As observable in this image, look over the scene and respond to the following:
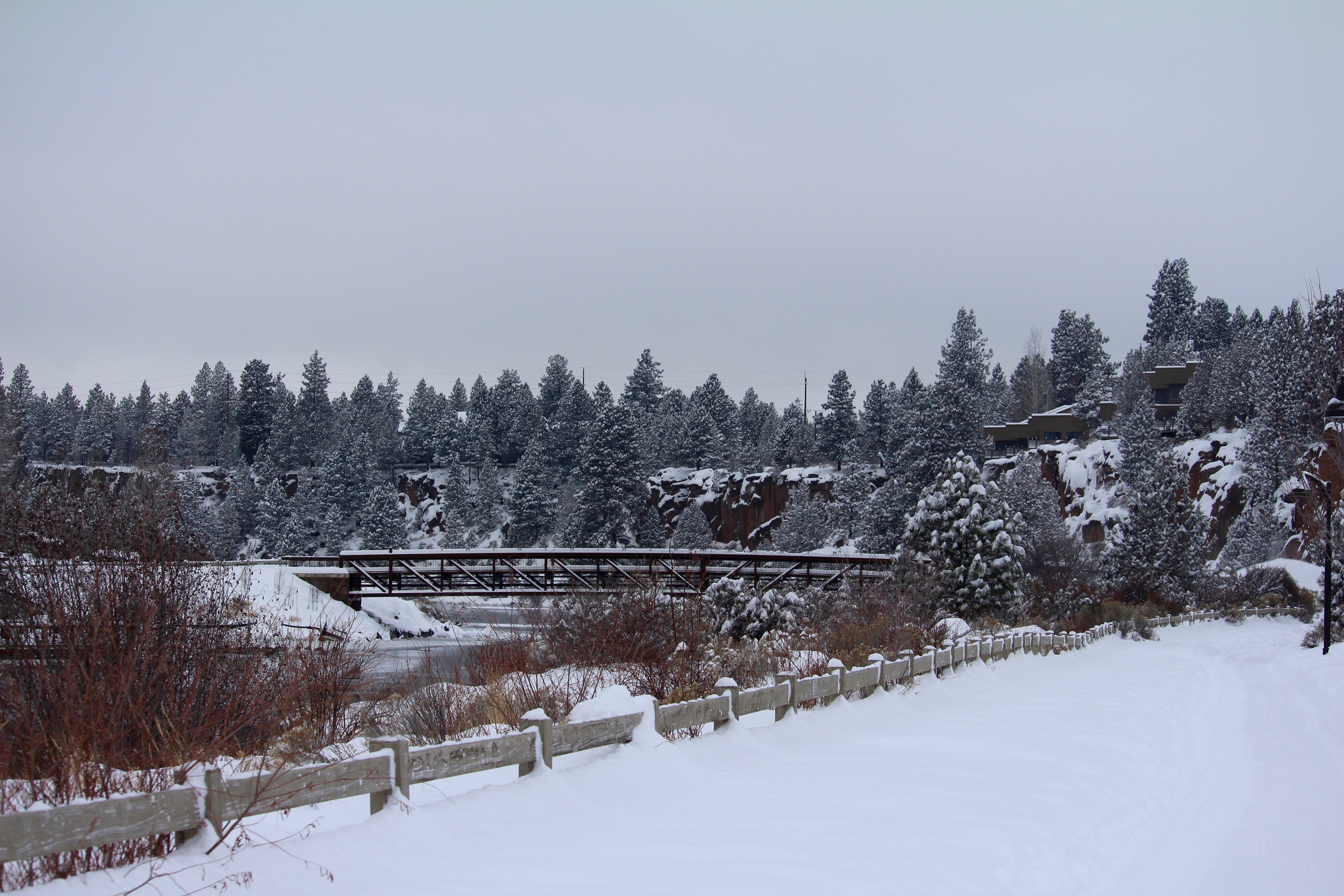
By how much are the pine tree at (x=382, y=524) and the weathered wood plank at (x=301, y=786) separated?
3340 inches

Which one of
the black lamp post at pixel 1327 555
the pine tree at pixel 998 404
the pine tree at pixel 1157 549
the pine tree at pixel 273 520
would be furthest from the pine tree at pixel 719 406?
the black lamp post at pixel 1327 555

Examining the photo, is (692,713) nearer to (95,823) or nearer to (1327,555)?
(95,823)

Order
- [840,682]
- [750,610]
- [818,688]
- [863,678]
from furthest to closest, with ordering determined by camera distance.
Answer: [750,610]
[863,678]
[840,682]
[818,688]

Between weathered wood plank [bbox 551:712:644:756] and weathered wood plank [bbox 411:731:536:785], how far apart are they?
1.05 ft

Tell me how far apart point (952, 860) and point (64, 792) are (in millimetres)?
5668

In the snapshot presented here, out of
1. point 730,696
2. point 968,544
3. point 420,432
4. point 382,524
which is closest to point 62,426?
point 420,432

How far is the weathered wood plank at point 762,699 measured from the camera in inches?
446

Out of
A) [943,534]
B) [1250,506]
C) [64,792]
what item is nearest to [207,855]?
[64,792]

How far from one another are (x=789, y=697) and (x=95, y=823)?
8.58 meters

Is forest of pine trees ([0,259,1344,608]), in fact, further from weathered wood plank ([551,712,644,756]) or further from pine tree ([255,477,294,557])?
weathered wood plank ([551,712,644,756])

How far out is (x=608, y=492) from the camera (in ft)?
280

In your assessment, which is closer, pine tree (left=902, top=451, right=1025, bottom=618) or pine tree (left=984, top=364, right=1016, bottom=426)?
pine tree (left=902, top=451, right=1025, bottom=618)

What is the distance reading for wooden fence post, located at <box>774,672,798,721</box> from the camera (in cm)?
1232

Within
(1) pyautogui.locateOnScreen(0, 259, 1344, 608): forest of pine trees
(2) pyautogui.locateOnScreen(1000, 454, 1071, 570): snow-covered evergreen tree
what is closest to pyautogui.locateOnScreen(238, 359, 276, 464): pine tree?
(1) pyautogui.locateOnScreen(0, 259, 1344, 608): forest of pine trees
